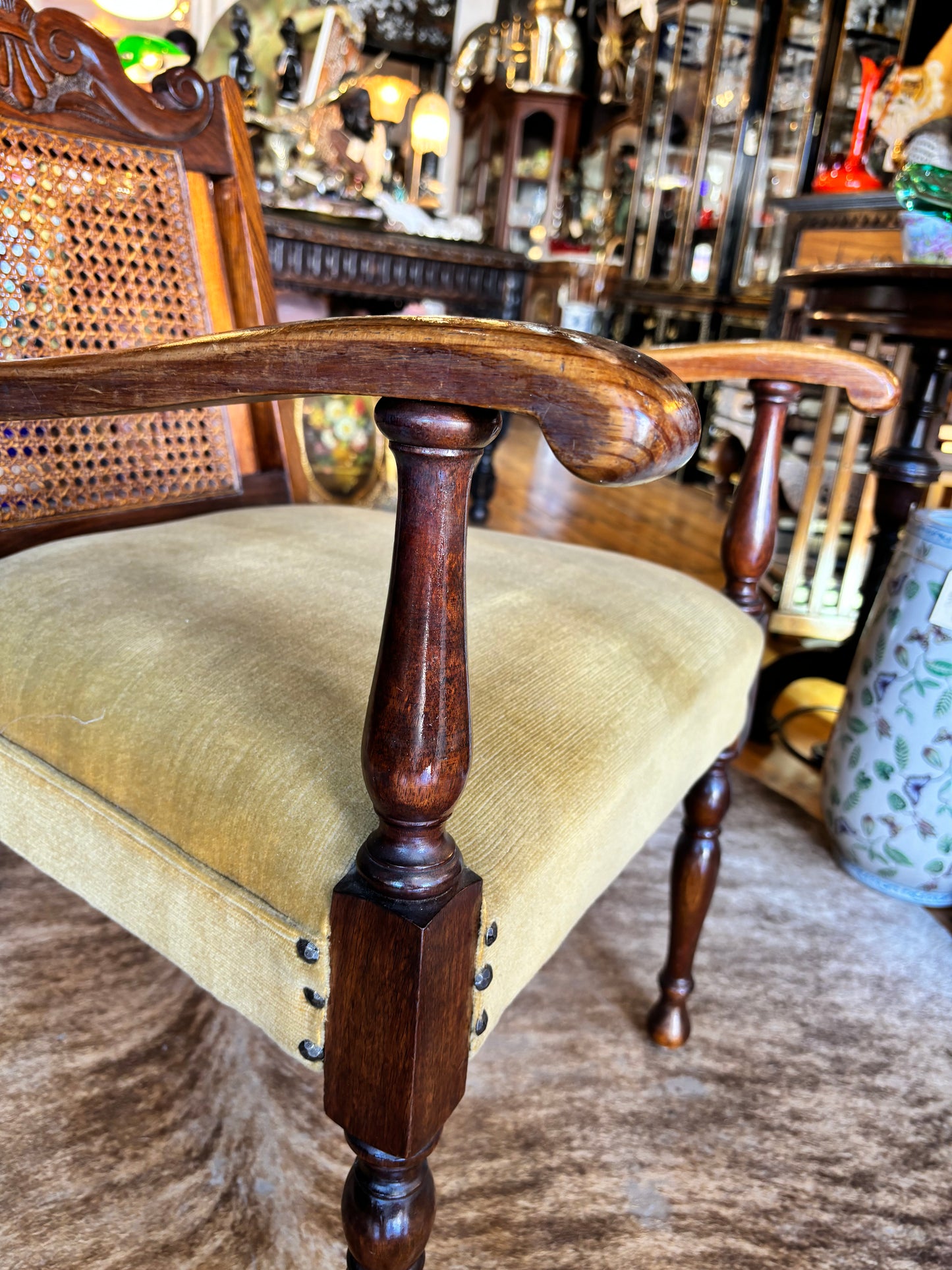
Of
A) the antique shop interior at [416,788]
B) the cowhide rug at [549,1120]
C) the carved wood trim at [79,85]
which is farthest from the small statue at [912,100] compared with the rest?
the cowhide rug at [549,1120]

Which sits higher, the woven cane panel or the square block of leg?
the woven cane panel

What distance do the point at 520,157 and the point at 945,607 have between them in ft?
18.7

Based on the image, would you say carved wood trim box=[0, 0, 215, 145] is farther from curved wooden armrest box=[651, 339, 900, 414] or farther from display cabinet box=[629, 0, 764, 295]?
display cabinet box=[629, 0, 764, 295]


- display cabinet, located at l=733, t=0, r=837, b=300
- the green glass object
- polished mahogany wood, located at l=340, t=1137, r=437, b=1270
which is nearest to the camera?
polished mahogany wood, located at l=340, t=1137, r=437, b=1270

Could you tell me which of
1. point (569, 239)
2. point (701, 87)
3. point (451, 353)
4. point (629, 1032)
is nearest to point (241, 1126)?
point (629, 1032)

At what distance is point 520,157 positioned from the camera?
5895 millimetres

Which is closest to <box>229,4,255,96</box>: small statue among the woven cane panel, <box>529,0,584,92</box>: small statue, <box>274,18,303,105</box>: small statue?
<box>274,18,303,105</box>: small statue

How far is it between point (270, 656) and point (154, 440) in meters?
0.44

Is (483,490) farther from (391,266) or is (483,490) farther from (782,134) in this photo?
(782,134)

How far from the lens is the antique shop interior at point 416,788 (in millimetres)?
379

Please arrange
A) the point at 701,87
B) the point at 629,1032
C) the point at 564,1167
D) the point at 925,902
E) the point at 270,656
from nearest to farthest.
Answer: the point at 270,656 → the point at 564,1167 → the point at 629,1032 → the point at 925,902 → the point at 701,87

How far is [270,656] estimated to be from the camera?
51 centimetres

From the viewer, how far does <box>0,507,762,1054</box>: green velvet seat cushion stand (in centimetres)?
43

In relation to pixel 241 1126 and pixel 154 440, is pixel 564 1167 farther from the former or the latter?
pixel 154 440
